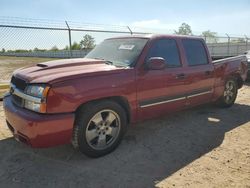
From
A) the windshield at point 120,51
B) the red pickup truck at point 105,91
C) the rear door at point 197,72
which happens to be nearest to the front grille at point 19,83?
the red pickup truck at point 105,91

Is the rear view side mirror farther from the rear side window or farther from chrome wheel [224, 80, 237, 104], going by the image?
chrome wheel [224, 80, 237, 104]

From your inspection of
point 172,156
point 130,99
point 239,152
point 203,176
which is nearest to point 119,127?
point 130,99

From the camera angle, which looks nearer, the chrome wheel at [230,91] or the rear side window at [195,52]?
the rear side window at [195,52]

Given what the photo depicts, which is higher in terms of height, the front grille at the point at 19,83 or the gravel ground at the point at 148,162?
the front grille at the point at 19,83

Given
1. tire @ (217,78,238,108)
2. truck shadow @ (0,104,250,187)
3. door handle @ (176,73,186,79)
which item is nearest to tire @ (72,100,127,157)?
truck shadow @ (0,104,250,187)

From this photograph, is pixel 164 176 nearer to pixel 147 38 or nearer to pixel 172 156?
pixel 172 156

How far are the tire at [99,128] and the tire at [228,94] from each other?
338 centimetres

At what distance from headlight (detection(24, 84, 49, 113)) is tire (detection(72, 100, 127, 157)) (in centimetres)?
52

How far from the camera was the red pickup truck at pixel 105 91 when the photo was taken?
3424mm

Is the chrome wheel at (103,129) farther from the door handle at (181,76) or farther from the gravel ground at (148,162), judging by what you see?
the door handle at (181,76)

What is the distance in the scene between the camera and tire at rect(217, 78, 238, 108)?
6.59 m

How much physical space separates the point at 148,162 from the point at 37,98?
1.72 meters

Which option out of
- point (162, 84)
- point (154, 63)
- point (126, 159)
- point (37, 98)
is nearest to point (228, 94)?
point (162, 84)

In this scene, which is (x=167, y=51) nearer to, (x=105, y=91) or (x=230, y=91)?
(x=105, y=91)
